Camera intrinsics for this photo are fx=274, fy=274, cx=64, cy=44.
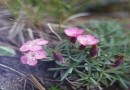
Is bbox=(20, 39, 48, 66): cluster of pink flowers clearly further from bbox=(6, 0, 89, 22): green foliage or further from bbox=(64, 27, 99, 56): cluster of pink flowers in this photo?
bbox=(6, 0, 89, 22): green foliage

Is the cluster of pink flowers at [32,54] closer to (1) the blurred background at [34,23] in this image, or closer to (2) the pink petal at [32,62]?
(2) the pink petal at [32,62]

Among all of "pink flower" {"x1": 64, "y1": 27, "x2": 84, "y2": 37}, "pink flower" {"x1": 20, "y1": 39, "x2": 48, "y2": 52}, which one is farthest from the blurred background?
"pink flower" {"x1": 64, "y1": 27, "x2": 84, "y2": 37}

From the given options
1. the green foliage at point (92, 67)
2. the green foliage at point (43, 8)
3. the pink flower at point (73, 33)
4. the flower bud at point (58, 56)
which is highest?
the green foliage at point (43, 8)

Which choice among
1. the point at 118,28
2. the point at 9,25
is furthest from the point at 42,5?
the point at 118,28

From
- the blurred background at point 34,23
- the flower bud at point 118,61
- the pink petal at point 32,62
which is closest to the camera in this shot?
the pink petal at point 32,62

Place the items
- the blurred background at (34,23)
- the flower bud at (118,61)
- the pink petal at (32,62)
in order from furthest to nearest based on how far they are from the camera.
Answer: the blurred background at (34,23) < the flower bud at (118,61) < the pink petal at (32,62)

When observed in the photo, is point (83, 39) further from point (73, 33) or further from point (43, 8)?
point (43, 8)

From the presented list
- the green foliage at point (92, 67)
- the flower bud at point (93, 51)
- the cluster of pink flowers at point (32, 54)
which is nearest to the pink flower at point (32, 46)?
the cluster of pink flowers at point (32, 54)

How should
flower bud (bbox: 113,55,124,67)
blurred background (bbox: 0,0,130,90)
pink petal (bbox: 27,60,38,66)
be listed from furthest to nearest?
blurred background (bbox: 0,0,130,90), flower bud (bbox: 113,55,124,67), pink petal (bbox: 27,60,38,66)
